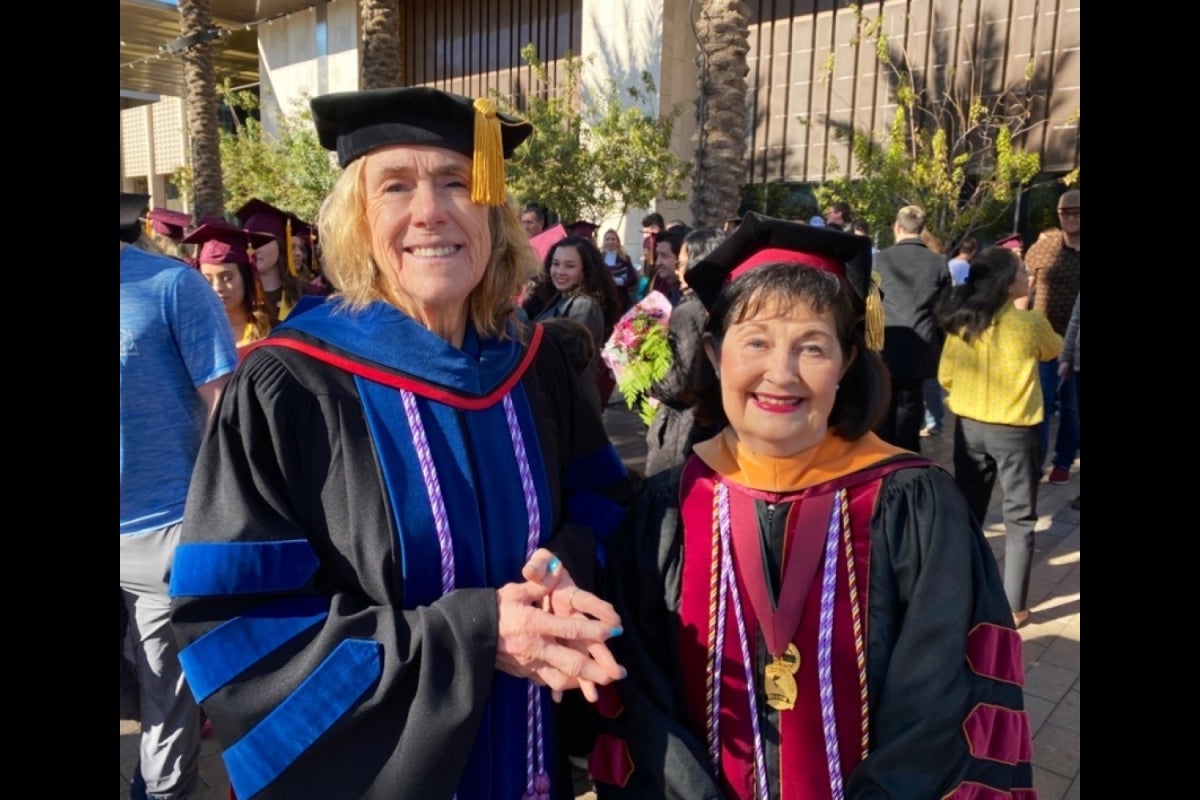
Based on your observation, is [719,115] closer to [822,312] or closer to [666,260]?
[666,260]

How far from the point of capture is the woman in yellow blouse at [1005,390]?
405 centimetres

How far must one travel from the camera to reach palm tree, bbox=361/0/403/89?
10789 millimetres

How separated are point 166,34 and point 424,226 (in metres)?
24.7

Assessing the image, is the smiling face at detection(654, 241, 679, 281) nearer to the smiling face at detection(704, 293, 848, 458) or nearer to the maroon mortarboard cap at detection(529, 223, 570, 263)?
the maroon mortarboard cap at detection(529, 223, 570, 263)

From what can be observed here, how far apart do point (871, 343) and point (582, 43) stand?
1547 centimetres

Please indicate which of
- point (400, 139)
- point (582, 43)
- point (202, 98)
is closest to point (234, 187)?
point (202, 98)

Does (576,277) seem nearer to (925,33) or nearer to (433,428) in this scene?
(433,428)

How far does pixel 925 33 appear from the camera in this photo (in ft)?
44.4

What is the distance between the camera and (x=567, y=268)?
17.5 feet

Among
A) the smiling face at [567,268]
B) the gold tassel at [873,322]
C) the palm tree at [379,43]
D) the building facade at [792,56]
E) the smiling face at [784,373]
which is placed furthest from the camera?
the building facade at [792,56]

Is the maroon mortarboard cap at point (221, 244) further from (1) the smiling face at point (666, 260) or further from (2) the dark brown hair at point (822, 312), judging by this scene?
(1) the smiling face at point (666, 260)

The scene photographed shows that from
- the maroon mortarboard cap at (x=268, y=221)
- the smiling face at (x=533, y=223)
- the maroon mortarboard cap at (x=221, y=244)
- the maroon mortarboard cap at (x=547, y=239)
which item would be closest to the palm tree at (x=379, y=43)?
the smiling face at (x=533, y=223)

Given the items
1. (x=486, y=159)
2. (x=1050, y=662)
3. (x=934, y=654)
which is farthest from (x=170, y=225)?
(x=1050, y=662)

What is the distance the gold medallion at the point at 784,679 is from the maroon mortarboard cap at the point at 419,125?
Result: 1104 millimetres
